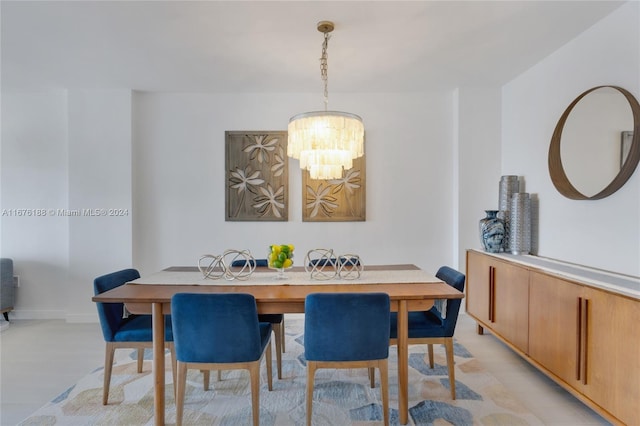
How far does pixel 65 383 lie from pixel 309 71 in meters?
3.17

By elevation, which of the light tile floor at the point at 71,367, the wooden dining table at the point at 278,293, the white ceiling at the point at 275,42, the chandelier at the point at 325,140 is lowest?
the light tile floor at the point at 71,367

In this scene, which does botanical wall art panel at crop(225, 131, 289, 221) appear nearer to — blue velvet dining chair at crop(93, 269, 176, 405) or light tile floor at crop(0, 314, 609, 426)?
blue velvet dining chair at crop(93, 269, 176, 405)

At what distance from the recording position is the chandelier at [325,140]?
6.84 feet

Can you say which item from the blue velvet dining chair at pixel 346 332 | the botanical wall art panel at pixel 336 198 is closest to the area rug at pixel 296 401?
the blue velvet dining chair at pixel 346 332

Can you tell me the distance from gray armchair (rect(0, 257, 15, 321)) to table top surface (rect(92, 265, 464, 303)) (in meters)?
2.47

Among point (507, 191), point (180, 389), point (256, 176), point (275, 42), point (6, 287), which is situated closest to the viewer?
point (180, 389)

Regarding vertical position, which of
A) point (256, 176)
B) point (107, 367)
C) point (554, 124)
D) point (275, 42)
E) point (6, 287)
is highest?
point (275, 42)

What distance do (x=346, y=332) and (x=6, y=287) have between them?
4.01 m

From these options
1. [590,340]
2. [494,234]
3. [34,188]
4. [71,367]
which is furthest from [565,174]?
[34,188]

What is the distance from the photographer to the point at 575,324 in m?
1.95

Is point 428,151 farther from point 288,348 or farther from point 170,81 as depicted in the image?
point 170,81

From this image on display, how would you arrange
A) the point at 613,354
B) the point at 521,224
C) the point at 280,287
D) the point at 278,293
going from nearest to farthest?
the point at 613,354
the point at 278,293
the point at 280,287
the point at 521,224

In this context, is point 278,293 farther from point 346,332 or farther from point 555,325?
point 555,325

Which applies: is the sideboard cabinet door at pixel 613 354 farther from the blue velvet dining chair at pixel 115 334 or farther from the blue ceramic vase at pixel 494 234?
the blue velvet dining chair at pixel 115 334
